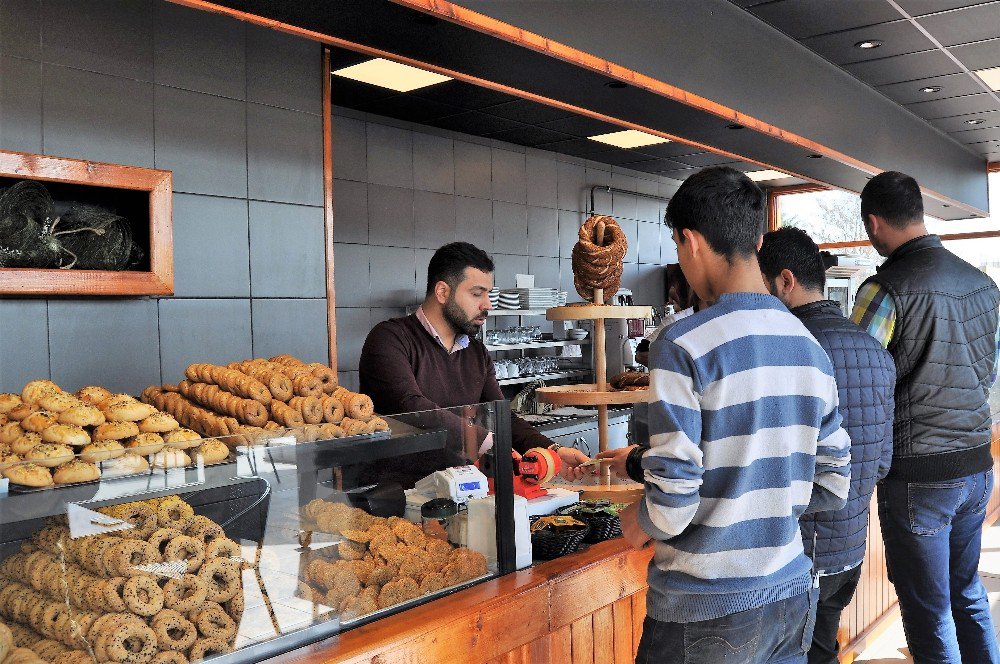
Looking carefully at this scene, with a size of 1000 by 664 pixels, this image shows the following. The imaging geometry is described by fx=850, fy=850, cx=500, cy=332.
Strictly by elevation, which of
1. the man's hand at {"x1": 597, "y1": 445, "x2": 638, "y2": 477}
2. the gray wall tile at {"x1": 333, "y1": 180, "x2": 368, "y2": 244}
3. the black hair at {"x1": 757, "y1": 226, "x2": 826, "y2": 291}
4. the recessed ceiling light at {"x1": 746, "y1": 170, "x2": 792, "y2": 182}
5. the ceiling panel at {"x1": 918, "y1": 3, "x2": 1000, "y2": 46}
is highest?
the ceiling panel at {"x1": 918, "y1": 3, "x2": 1000, "y2": 46}

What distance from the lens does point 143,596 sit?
1474mm

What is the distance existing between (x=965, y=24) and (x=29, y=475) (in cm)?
510

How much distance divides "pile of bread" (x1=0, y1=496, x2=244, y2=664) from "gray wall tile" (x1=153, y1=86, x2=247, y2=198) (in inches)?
94.4

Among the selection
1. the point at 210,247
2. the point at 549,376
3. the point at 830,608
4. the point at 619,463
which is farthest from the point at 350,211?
the point at 830,608

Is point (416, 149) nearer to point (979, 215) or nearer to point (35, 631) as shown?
point (35, 631)

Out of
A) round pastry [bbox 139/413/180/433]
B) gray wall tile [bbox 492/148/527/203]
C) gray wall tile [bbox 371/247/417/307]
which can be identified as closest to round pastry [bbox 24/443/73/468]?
round pastry [bbox 139/413/180/433]

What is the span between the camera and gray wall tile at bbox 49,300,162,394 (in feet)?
10.6

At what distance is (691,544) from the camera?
159cm

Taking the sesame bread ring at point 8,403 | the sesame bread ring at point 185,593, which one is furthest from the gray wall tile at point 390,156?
the sesame bread ring at point 185,593

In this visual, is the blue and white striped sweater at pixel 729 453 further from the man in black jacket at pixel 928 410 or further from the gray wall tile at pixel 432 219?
the gray wall tile at pixel 432 219

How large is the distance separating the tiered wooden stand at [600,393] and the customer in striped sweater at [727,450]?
0.83m

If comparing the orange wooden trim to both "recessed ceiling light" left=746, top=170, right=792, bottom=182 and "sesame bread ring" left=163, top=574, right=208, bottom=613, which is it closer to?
"sesame bread ring" left=163, top=574, right=208, bottom=613

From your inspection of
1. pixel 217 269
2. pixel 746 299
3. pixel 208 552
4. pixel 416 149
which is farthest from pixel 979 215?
pixel 208 552

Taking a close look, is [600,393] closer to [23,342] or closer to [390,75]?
[23,342]
